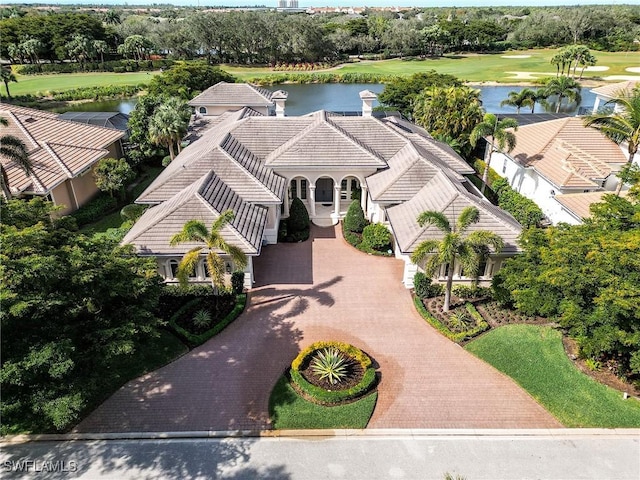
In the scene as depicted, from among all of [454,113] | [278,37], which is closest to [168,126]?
[454,113]

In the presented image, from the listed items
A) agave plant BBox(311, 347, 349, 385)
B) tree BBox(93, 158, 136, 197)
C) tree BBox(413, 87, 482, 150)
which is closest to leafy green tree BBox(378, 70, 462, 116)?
tree BBox(413, 87, 482, 150)

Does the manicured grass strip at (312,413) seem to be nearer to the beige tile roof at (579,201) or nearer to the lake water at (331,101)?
the beige tile roof at (579,201)

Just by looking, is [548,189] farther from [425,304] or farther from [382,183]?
[425,304]

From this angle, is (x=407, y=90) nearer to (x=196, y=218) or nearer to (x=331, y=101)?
(x=331, y=101)

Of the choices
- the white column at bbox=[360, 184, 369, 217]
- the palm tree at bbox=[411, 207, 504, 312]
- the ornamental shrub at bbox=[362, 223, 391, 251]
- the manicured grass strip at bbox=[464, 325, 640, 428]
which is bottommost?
the manicured grass strip at bbox=[464, 325, 640, 428]

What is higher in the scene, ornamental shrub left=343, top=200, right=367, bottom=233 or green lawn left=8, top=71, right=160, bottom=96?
green lawn left=8, top=71, right=160, bottom=96

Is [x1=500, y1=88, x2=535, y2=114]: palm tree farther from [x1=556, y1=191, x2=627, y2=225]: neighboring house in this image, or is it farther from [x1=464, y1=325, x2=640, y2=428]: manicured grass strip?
[x1=464, y1=325, x2=640, y2=428]: manicured grass strip

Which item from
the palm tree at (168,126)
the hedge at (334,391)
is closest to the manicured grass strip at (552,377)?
the hedge at (334,391)
